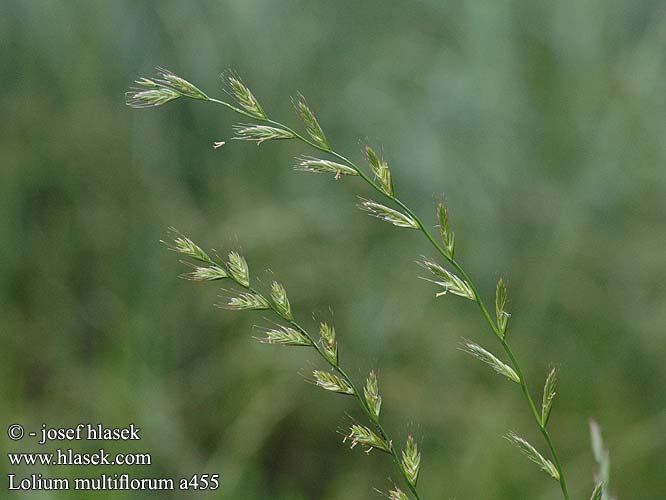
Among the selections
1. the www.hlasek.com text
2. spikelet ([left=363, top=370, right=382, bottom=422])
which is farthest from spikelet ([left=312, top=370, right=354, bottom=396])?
the www.hlasek.com text

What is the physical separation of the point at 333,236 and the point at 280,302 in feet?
5.06

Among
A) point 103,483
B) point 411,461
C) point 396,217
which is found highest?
point 396,217

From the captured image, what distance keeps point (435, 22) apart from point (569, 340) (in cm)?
123

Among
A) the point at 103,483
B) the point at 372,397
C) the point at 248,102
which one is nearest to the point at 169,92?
the point at 248,102

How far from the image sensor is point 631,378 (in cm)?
196

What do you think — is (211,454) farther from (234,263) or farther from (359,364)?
(234,263)

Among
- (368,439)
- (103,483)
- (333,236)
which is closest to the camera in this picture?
(368,439)

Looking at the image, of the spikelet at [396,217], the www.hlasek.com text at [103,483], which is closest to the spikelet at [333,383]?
the spikelet at [396,217]

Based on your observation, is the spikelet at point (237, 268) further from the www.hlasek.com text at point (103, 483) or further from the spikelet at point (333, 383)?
the www.hlasek.com text at point (103, 483)

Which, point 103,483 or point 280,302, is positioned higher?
point 280,302

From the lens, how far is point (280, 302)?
0.71m

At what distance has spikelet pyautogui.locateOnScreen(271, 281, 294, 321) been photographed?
691 mm

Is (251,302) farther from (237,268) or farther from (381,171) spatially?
(381,171)

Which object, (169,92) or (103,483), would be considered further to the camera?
(103,483)
